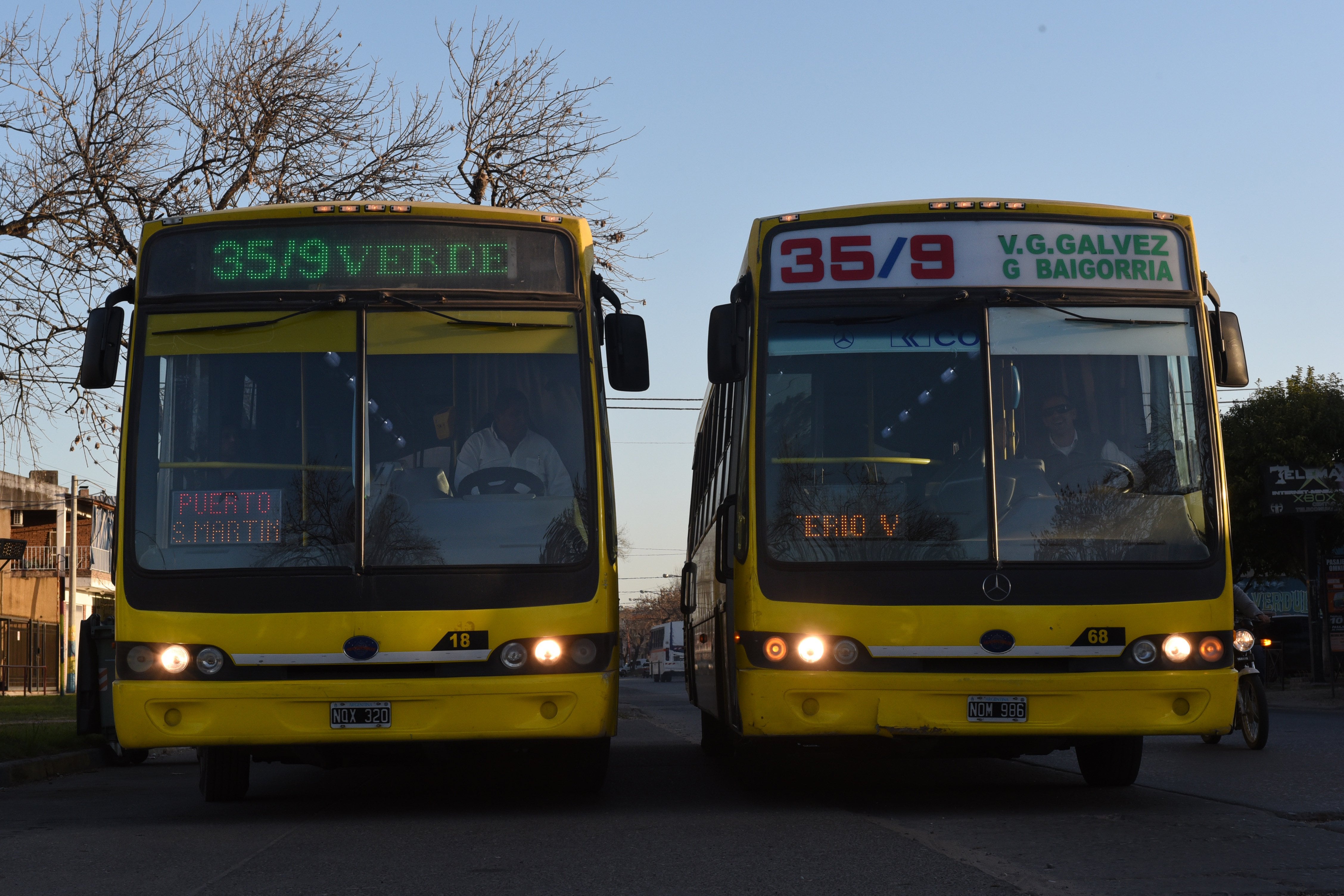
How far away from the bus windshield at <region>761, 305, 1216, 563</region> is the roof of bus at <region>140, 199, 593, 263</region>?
1419mm

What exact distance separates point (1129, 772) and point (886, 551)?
2.54 m

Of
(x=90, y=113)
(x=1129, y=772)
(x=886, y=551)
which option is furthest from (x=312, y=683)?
(x=90, y=113)

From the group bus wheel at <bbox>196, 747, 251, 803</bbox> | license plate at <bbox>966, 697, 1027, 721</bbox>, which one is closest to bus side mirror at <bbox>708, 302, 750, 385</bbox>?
license plate at <bbox>966, 697, 1027, 721</bbox>

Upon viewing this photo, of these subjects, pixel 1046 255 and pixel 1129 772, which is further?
pixel 1129 772

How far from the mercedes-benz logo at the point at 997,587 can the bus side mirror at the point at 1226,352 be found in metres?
1.75

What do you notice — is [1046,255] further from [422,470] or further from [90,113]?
[90,113]

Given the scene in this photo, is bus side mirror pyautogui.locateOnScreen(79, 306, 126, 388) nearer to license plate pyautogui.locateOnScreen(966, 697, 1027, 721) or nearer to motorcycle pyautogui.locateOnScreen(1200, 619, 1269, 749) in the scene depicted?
license plate pyautogui.locateOnScreen(966, 697, 1027, 721)

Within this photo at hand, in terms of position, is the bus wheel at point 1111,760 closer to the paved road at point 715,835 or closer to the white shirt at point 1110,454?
the paved road at point 715,835

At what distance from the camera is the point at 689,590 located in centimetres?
1412

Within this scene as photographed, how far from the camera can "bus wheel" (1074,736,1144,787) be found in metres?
9.46

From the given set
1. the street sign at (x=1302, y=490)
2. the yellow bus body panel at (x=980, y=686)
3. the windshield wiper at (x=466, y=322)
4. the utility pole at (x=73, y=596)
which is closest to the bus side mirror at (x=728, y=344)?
the windshield wiper at (x=466, y=322)

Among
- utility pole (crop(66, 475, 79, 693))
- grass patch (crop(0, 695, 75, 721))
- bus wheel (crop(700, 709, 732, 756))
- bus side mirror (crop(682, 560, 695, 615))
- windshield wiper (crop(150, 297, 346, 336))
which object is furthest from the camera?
utility pole (crop(66, 475, 79, 693))

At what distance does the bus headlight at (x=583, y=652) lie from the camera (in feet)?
27.4

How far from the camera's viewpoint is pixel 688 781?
1141 centimetres
